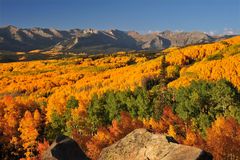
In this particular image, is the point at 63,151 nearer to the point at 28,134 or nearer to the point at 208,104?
the point at 28,134

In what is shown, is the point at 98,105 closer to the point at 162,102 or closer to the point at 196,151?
the point at 162,102

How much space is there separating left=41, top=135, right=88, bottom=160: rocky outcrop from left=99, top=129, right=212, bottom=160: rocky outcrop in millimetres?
3066

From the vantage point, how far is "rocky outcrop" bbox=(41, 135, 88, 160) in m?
24.5

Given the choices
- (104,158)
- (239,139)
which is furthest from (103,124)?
(104,158)

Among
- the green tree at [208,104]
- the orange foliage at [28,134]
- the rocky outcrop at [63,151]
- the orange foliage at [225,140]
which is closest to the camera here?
the rocky outcrop at [63,151]

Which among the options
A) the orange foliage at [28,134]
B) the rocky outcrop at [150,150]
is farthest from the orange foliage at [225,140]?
the rocky outcrop at [150,150]

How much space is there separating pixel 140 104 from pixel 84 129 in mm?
22899

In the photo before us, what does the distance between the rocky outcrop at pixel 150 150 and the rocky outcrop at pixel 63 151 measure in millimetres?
3066

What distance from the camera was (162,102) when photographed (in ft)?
528

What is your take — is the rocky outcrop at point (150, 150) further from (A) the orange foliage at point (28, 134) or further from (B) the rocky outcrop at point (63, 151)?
(A) the orange foliage at point (28, 134)

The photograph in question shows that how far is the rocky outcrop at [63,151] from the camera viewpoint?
80.2ft

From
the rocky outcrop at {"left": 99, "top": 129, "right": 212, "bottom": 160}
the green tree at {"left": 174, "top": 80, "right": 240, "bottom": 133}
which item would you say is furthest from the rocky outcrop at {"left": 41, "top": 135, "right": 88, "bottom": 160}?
the green tree at {"left": 174, "top": 80, "right": 240, "bottom": 133}

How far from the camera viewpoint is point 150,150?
20.3 metres

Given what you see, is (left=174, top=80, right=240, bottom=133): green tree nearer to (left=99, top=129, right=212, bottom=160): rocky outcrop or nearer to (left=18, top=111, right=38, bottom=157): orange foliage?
(left=18, top=111, right=38, bottom=157): orange foliage
